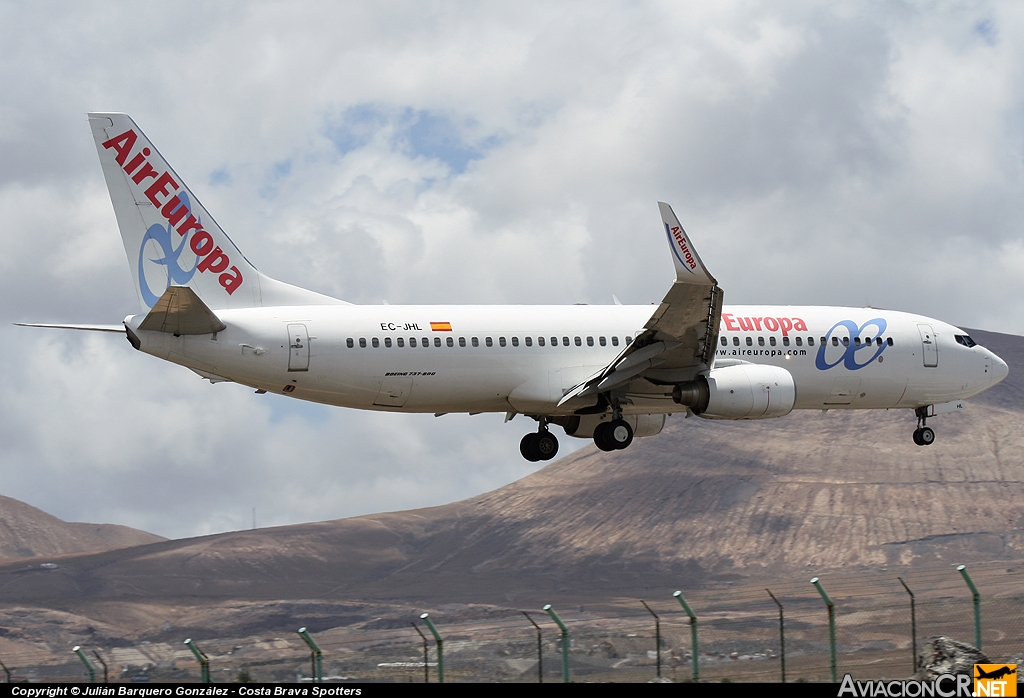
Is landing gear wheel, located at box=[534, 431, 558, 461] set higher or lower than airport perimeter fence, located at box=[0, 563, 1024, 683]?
higher

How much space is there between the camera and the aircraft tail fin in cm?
3256

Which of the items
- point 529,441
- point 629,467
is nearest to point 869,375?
point 529,441

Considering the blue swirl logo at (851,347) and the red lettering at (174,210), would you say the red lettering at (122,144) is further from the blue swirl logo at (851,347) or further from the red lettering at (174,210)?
the blue swirl logo at (851,347)

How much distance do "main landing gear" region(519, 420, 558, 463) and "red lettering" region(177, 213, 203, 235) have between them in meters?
11.1

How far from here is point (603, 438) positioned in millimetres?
36812

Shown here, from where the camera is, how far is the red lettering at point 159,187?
3272 centimetres

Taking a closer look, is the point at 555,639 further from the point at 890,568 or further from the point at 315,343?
the point at 890,568

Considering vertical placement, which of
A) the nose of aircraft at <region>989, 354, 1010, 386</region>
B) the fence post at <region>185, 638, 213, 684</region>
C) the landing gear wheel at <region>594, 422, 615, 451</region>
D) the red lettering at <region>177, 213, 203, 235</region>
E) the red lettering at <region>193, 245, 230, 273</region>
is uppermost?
the red lettering at <region>177, 213, 203, 235</region>

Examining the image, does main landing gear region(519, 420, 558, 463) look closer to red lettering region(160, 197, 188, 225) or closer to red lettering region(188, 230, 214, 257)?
red lettering region(188, 230, 214, 257)

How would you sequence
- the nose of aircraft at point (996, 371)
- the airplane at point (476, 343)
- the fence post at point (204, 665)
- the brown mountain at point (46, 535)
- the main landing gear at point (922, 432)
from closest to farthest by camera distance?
the fence post at point (204, 665) < the airplane at point (476, 343) < the main landing gear at point (922, 432) < the nose of aircraft at point (996, 371) < the brown mountain at point (46, 535)

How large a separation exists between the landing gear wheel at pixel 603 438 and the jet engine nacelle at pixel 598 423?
4.30 feet

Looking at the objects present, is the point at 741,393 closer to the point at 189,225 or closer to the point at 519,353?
the point at 519,353

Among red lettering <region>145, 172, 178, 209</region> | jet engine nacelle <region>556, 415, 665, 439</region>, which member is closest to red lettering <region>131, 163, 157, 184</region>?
red lettering <region>145, 172, 178, 209</region>

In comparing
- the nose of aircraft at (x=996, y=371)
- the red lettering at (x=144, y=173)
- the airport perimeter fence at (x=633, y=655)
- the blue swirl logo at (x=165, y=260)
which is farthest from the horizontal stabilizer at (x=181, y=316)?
the nose of aircraft at (x=996, y=371)
